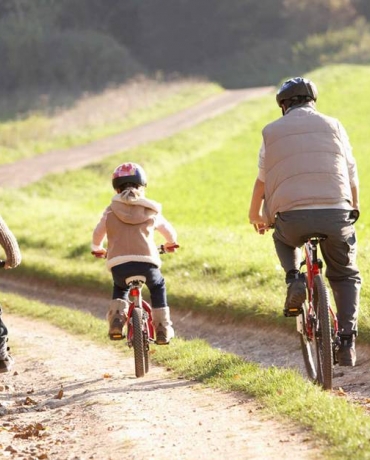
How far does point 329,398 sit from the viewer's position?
690cm

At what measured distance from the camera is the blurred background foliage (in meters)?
68.1

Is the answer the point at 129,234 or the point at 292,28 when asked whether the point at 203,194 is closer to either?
the point at 129,234

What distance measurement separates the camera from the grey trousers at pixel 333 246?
7.57 meters

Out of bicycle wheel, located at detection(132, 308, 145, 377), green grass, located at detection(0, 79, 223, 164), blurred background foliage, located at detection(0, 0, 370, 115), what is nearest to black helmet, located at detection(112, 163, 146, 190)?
A: bicycle wheel, located at detection(132, 308, 145, 377)

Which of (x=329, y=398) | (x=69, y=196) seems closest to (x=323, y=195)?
(x=329, y=398)

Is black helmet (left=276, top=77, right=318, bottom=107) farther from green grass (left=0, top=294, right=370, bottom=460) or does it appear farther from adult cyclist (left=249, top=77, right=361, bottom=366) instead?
green grass (left=0, top=294, right=370, bottom=460)

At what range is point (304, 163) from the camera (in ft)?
25.2

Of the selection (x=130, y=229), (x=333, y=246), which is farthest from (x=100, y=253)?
(x=333, y=246)

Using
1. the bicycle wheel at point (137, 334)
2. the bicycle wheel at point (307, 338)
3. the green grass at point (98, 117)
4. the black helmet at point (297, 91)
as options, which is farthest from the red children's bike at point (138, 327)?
the green grass at point (98, 117)

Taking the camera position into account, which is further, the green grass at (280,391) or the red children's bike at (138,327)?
the red children's bike at (138,327)

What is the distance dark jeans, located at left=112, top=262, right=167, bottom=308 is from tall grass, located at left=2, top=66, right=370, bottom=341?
2.18 metres

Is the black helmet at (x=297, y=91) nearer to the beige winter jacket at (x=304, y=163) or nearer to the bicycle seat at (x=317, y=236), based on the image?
the beige winter jacket at (x=304, y=163)

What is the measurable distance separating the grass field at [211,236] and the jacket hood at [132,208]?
145 cm

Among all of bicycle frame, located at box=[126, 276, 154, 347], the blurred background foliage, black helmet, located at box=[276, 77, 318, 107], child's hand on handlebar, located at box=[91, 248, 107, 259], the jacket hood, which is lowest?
bicycle frame, located at box=[126, 276, 154, 347]
